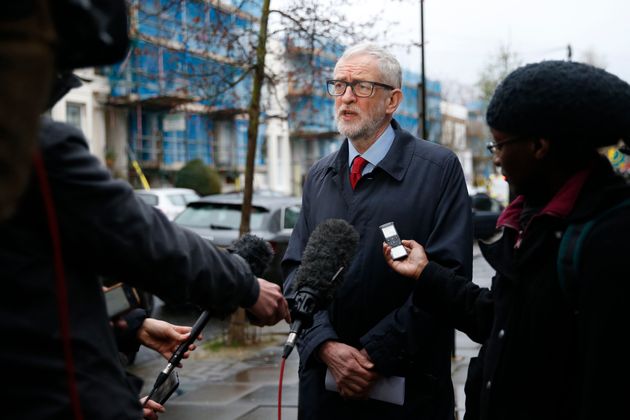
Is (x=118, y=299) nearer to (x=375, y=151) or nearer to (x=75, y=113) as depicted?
(x=375, y=151)

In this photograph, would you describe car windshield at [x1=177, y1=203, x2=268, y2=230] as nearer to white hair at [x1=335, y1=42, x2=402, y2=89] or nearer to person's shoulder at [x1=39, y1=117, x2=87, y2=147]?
white hair at [x1=335, y1=42, x2=402, y2=89]

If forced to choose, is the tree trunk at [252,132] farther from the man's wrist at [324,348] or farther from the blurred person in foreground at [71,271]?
the blurred person in foreground at [71,271]

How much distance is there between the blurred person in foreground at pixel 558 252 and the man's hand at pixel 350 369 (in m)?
0.79

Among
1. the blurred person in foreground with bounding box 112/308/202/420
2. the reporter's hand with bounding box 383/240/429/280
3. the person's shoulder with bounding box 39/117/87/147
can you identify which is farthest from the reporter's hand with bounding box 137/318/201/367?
the person's shoulder with bounding box 39/117/87/147

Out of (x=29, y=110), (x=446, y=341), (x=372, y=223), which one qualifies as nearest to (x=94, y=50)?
(x=29, y=110)

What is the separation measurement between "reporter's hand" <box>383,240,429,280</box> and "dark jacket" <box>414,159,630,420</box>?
1.16 feet

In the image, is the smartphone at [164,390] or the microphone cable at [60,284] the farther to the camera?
the smartphone at [164,390]

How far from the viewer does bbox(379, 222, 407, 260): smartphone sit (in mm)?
3021

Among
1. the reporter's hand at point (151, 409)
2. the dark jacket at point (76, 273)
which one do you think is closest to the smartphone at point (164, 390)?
the reporter's hand at point (151, 409)

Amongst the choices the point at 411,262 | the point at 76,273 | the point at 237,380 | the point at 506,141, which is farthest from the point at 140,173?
the point at 76,273

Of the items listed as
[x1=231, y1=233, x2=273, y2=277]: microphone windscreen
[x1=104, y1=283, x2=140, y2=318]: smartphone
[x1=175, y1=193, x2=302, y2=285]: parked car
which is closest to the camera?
[x1=104, y1=283, x2=140, y2=318]: smartphone

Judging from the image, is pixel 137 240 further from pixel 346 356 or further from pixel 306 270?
pixel 346 356

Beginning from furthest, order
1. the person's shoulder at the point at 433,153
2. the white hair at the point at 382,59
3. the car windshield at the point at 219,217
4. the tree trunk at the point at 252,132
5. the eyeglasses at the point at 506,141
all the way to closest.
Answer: the car windshield at the point at 219,217, the tree trunk at the point at 252,132, the white hair at the point at 382,59, the person's shoulder at the point at 433,153, the eyeglasses at the point at 506,141

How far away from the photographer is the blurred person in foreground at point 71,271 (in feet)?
5.86
